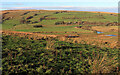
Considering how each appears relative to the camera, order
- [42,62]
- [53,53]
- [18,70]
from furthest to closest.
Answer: [53,53]
[42,62]
[18,70]

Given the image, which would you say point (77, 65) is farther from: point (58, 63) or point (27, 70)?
point (27, 70)

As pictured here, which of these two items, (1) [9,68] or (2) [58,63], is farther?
(2) [58,63]

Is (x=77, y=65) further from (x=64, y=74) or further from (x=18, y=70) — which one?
(x=18, y=70)

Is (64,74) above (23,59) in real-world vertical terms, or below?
below

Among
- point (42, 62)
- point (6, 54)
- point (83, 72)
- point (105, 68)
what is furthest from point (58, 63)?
point (6, 54)

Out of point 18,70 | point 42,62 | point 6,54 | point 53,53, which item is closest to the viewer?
point 18,70

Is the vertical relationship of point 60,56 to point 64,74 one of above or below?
above

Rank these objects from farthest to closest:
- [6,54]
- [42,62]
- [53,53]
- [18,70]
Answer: [53,53], [6,54], [42,62], [18,70]

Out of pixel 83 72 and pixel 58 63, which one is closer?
pixel 83 72

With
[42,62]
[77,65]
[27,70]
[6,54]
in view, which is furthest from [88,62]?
[6,54]
